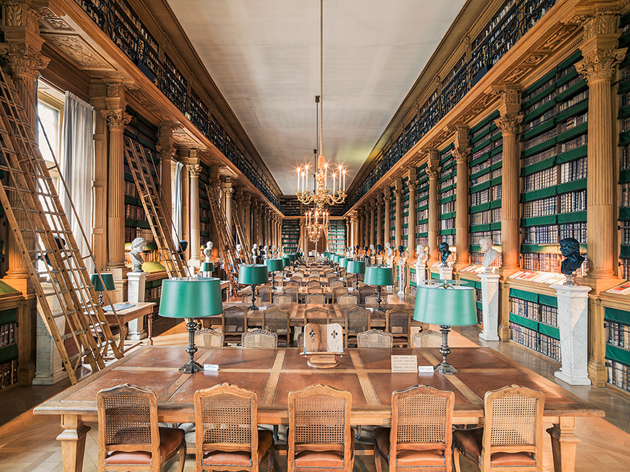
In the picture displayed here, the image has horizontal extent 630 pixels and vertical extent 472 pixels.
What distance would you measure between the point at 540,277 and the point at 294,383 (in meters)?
4.54

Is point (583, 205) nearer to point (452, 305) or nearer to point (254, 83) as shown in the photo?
point (452, 305)

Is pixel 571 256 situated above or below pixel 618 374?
above

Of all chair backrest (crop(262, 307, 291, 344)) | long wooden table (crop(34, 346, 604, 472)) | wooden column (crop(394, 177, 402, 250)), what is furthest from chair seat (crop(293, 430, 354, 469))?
wooden column (crop(394, 177, 402, 250))

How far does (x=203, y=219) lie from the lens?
12.1 meters

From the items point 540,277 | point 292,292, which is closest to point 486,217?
point 540,277

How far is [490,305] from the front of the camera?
6.46 m

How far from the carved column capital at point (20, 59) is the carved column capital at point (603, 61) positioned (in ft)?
20.4

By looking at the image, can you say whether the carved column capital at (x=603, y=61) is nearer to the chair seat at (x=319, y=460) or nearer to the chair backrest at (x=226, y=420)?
the chair seat at (x=319, y=460)

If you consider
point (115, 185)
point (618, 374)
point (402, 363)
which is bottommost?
point (618, 374)

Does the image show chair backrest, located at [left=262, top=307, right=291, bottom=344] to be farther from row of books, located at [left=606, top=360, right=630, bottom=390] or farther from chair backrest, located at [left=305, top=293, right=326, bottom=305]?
row of books, located at [left=606, top=360, right=630, bottom=390]

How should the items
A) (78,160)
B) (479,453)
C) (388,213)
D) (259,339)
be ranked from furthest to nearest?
(388,213), (78,160), (259,339), (479,453)

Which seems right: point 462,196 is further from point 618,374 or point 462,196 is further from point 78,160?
point 78,160

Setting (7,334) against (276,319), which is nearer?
(7,334)

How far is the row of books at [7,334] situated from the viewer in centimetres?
391
